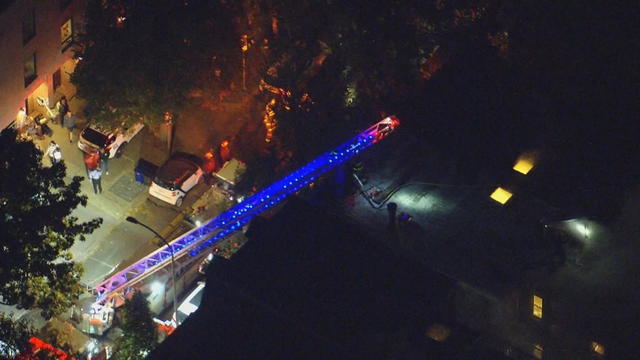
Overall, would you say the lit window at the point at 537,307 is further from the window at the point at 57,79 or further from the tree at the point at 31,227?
the window at the point at 57,79

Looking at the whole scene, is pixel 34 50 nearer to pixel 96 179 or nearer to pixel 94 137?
pixel 94 137

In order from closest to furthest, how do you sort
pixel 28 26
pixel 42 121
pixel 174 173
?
pixel 28 26
pixel 174 173
pixel 42 121

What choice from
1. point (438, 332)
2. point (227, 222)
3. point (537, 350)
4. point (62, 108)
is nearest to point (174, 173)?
point (227, 222)

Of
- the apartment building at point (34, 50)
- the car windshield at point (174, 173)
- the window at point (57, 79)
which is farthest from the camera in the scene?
the window at point (57, 79)

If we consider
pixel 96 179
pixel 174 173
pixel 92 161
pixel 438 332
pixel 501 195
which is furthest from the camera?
pixel 92 161

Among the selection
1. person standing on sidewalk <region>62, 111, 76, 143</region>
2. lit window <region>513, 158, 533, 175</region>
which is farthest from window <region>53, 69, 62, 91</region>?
lit window <region>513, 158, 533, 175</region>

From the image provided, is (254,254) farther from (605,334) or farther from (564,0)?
(564,0)

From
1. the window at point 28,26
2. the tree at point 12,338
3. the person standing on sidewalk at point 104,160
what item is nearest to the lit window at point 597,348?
the tree at point 12,338

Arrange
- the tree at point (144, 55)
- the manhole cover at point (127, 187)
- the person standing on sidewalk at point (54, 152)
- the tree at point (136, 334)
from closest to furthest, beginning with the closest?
1. the tree at point (136, 334)
2. the tree at point (144, 55)
3. the person standing on sidewalk at point (54, 152)
4. the manhole cover at point (127, 187)
